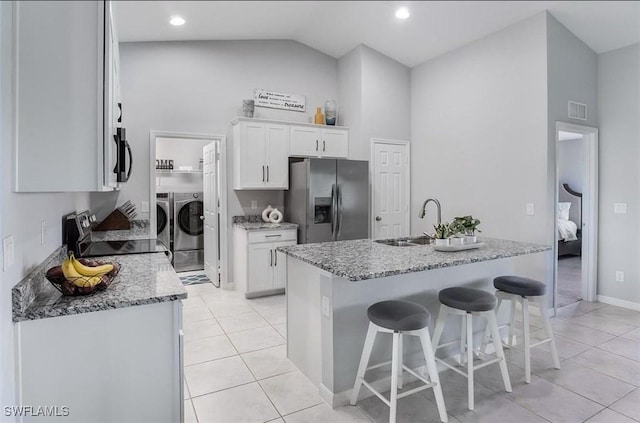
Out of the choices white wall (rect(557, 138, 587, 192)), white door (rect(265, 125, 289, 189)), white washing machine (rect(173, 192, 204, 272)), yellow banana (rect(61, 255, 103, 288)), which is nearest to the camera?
yellow banana (rect(61, 255, 103, 288))

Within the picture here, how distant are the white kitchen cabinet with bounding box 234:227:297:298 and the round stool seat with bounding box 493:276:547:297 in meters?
2.40

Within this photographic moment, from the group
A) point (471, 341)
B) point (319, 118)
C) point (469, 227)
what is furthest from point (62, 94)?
point (319, 118)

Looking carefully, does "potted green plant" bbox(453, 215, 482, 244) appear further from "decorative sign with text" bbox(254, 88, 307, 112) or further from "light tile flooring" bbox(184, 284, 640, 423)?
"decorative sign with text" bbox(254, 88, 307, 112)

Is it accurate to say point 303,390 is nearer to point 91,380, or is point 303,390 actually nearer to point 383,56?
point 91,380

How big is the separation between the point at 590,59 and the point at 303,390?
4.31 meters

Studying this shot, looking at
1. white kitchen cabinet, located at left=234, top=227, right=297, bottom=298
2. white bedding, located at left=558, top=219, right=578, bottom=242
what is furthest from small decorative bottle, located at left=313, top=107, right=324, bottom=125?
white bedding, located at left=558, top=219, right=578, bottom=242

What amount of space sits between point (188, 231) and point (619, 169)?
542 centimetres

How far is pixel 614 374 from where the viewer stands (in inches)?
94.3

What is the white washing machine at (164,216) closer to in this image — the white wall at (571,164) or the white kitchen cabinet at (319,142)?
the white kitchen cabinet at (319,142)

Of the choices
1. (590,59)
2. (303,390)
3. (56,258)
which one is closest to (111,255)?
(56,258)

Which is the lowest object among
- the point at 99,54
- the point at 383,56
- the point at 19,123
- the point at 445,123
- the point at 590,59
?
the point at 19,123

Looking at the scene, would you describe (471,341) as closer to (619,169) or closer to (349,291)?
(349,291)

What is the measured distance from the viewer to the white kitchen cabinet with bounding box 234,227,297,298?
4.10 meters

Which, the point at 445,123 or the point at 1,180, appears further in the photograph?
the point at 445,123
